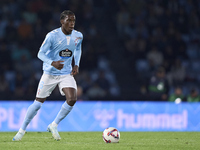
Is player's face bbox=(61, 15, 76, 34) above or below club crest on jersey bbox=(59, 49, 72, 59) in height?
above

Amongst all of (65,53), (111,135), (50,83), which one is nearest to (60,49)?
(65,53)

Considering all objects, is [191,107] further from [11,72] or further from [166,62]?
[11,72]

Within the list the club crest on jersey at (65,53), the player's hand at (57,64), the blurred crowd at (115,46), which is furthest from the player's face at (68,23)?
the blurred crowd at (115,46)

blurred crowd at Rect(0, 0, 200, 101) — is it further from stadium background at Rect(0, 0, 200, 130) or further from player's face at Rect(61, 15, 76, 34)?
player's face at Rect(61, 15, 76, 34)

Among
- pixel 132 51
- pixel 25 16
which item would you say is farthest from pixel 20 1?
pixel 132 51

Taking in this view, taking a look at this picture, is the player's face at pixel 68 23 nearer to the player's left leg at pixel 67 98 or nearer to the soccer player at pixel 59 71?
the soccer player at pixel 59 71

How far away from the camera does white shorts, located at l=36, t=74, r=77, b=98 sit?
738cm

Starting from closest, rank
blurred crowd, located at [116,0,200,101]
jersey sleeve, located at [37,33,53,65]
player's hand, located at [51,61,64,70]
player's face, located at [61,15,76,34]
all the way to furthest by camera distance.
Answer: player's hand, located at [51,61,64,70] < jersey sleeve, located at [37,33,53,65] < player's face, located at [61,15,76,34] < blurred crowd, located at [116,0,200,101]

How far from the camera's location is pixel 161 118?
12.0m

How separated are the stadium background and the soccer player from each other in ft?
15.9

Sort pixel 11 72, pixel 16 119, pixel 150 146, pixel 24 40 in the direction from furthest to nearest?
pixel 24 40
pixel 11 72
pixel 16 119
pixel 150 146

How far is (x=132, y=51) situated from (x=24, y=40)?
3732 mm

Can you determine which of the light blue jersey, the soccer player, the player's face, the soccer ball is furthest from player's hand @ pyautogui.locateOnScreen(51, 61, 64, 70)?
the soccer ball

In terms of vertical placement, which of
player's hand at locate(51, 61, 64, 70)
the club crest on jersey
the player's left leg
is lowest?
the player's left leg
